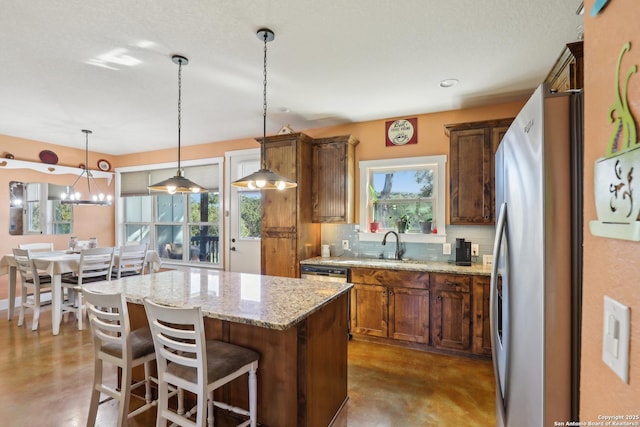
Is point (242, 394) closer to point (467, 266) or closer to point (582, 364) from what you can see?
point (582, 364)

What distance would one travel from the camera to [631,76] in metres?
0.55

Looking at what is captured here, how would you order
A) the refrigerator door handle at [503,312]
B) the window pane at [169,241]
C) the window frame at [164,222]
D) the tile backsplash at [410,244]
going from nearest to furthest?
the refrigerator door handle at [503,312]
the tile backsplash at [410,244]
the window frame at [164,222]
the window pane at [169,241]

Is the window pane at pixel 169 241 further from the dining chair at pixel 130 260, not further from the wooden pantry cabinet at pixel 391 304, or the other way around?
the wooden pantry cabinet at pixel 391 304

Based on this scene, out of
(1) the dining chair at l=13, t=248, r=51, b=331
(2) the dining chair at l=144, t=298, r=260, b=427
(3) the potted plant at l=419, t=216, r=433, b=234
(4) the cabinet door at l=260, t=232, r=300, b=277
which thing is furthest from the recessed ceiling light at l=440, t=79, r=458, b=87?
(1) the dining chair at l=13, t=248, r=51, b=331

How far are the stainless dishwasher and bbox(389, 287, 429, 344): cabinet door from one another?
0.54 m

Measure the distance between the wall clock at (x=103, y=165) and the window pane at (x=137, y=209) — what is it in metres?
0.64

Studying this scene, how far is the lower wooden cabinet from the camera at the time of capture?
2.98 meters

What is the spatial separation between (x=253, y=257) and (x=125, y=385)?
115 inches

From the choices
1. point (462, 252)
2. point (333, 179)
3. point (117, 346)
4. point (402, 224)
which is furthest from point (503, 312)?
point (333, 179)

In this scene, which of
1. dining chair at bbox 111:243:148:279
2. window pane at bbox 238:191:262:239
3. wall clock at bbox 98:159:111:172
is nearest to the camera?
dining chair at bbox 111:243:148:279

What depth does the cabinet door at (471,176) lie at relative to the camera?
3.16 metres

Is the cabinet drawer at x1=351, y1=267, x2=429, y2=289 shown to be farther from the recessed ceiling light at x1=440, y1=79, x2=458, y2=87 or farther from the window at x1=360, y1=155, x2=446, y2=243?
the recessed ceiling light at x1=440, y1=79, x2=458, y2=87

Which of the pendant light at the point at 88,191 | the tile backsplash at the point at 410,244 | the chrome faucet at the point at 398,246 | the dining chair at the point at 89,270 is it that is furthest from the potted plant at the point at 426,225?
the pendant light at the point at 88,191

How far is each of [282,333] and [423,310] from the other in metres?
1.92
